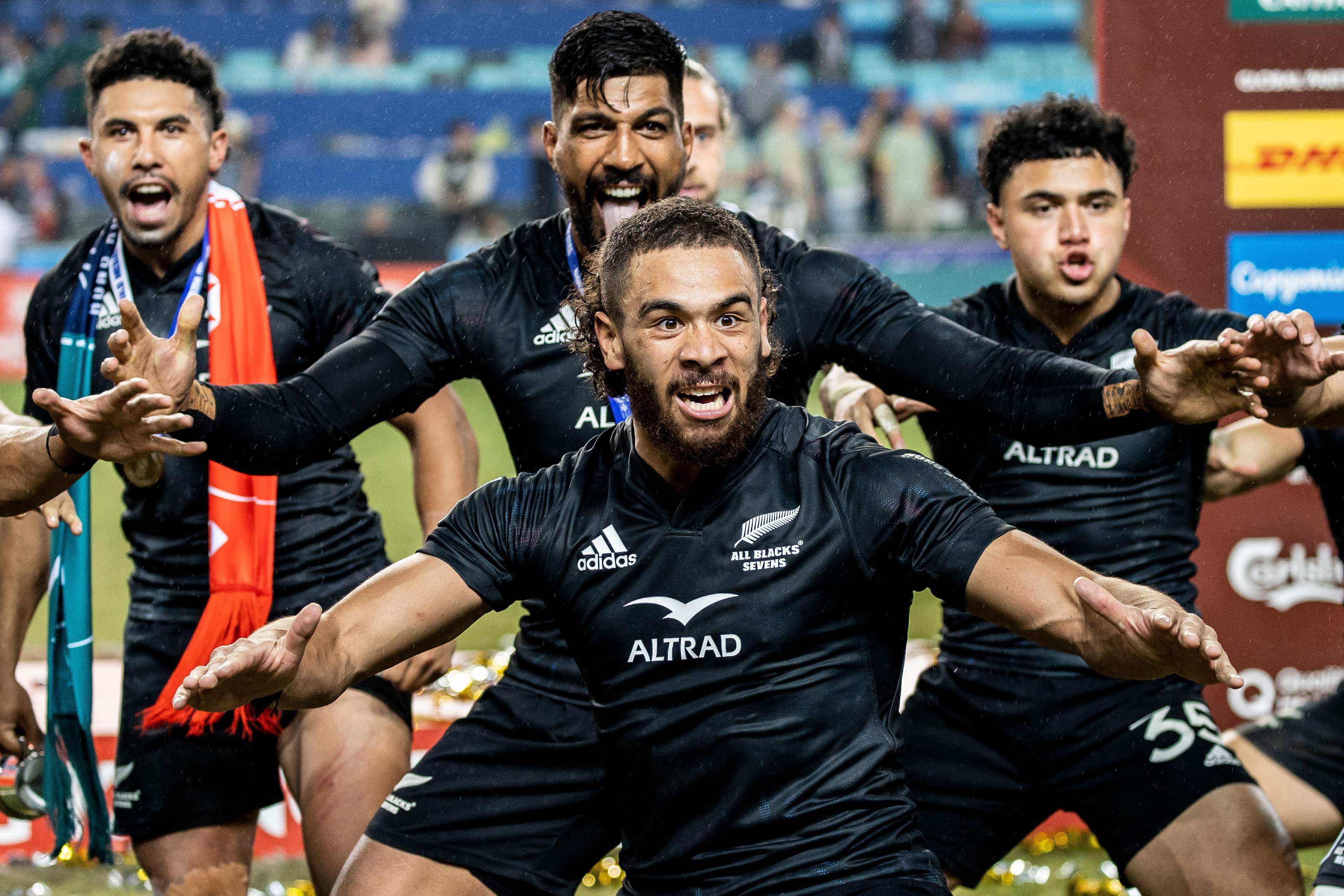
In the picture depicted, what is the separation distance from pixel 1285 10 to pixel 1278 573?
210 centimetres

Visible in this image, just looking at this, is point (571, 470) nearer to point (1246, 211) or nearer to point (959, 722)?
point (959, 722)

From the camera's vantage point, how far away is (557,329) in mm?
4117

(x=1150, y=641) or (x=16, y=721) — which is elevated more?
(x=1150, y=641)

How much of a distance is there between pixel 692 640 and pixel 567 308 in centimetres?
117

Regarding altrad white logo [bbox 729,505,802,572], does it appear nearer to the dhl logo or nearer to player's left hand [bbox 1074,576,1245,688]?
player's left hand [bbox 1074,576,1245,688]

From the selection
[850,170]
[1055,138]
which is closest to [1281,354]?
[1055,138]

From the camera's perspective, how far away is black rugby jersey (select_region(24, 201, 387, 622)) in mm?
4750

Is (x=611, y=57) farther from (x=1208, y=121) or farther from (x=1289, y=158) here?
(x=1289, y=158)

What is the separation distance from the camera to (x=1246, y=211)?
5.90m

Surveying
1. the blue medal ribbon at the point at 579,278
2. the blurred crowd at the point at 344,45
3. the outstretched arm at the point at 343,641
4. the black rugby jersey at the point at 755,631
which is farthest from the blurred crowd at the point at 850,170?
the outstretched arm at the point at 343,641

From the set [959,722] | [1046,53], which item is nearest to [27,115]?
[1046,53]

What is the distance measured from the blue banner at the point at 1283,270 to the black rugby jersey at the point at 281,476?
125 inches

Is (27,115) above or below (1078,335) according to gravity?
above

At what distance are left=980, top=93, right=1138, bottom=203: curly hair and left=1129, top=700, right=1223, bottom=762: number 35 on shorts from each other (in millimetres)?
1604
